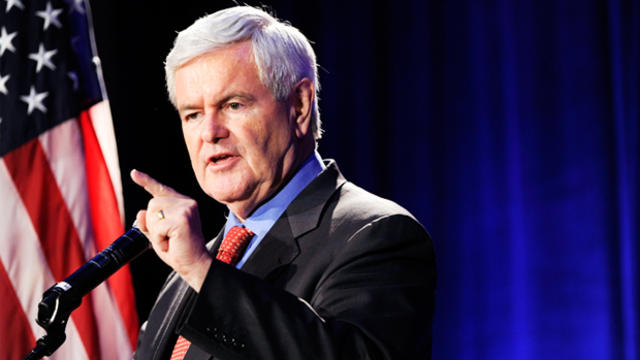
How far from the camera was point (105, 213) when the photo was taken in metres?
2.82

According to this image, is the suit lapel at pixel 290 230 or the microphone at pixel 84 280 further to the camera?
the suit lapel at pixel 290 230

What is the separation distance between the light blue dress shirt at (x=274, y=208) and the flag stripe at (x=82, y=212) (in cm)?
142

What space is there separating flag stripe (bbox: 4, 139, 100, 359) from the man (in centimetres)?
114

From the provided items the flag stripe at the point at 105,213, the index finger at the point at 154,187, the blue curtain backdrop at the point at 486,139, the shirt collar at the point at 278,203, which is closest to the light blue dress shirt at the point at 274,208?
the shirt collar at the point at 278,203

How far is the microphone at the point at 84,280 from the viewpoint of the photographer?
121cm

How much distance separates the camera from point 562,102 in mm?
3193

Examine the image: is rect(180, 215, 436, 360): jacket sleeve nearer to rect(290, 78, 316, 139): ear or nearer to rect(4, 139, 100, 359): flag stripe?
rect(290, 78, 316, 139): ear

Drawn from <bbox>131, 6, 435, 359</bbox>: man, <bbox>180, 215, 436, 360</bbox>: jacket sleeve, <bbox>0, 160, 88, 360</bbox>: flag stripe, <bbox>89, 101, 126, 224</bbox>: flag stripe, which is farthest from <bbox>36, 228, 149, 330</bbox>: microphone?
<bbox>89, 101, 126, 224</bbox>: flag stripe

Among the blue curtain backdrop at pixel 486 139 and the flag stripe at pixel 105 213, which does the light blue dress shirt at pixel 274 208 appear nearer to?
the flag stripe at pixel 105 213

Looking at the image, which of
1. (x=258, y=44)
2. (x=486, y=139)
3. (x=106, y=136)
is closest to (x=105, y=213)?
(x=106, y=136)

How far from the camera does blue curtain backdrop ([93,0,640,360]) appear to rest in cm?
308

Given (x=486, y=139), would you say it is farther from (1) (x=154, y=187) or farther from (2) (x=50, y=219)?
(1) (x=154, y=187)

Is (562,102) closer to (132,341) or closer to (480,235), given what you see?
(480,235)

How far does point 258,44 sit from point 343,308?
1.90 ft
